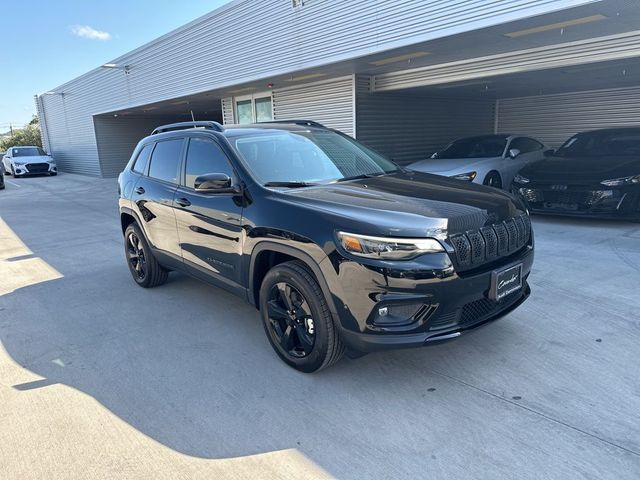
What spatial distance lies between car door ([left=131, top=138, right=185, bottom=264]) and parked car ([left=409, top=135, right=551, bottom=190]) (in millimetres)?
5345

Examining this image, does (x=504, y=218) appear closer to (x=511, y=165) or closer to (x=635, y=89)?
(x=511, y=165)

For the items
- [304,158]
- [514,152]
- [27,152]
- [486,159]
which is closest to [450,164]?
[486,159]

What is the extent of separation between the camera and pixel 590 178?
23.1 ft

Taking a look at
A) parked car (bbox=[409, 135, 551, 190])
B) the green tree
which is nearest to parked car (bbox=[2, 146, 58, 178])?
the green tree

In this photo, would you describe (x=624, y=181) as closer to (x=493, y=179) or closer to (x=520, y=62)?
(x=493, y=179)

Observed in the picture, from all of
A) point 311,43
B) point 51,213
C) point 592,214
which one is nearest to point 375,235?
point 592,214

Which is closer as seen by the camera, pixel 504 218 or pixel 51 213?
pixel 504 218

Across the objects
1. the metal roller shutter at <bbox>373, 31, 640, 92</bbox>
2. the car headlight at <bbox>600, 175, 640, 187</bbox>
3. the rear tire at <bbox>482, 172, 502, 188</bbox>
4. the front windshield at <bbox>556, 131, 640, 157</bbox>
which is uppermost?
the metal roller shutter at <bbox>373, 31, 640, 92</bbox>

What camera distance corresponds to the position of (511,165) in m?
9.43

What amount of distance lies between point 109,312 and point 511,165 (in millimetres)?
8172

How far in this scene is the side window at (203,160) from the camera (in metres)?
3.80

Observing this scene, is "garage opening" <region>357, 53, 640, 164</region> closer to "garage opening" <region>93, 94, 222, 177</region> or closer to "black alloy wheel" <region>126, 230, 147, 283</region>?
"black alloy wheel" <region>126, 230, 147, 283</region>

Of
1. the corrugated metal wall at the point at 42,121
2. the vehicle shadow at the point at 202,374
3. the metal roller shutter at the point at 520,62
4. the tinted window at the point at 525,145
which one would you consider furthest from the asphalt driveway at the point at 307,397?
the corrugated metal wall at the point at 42,121

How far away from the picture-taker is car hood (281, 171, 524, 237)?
270 centimetres
